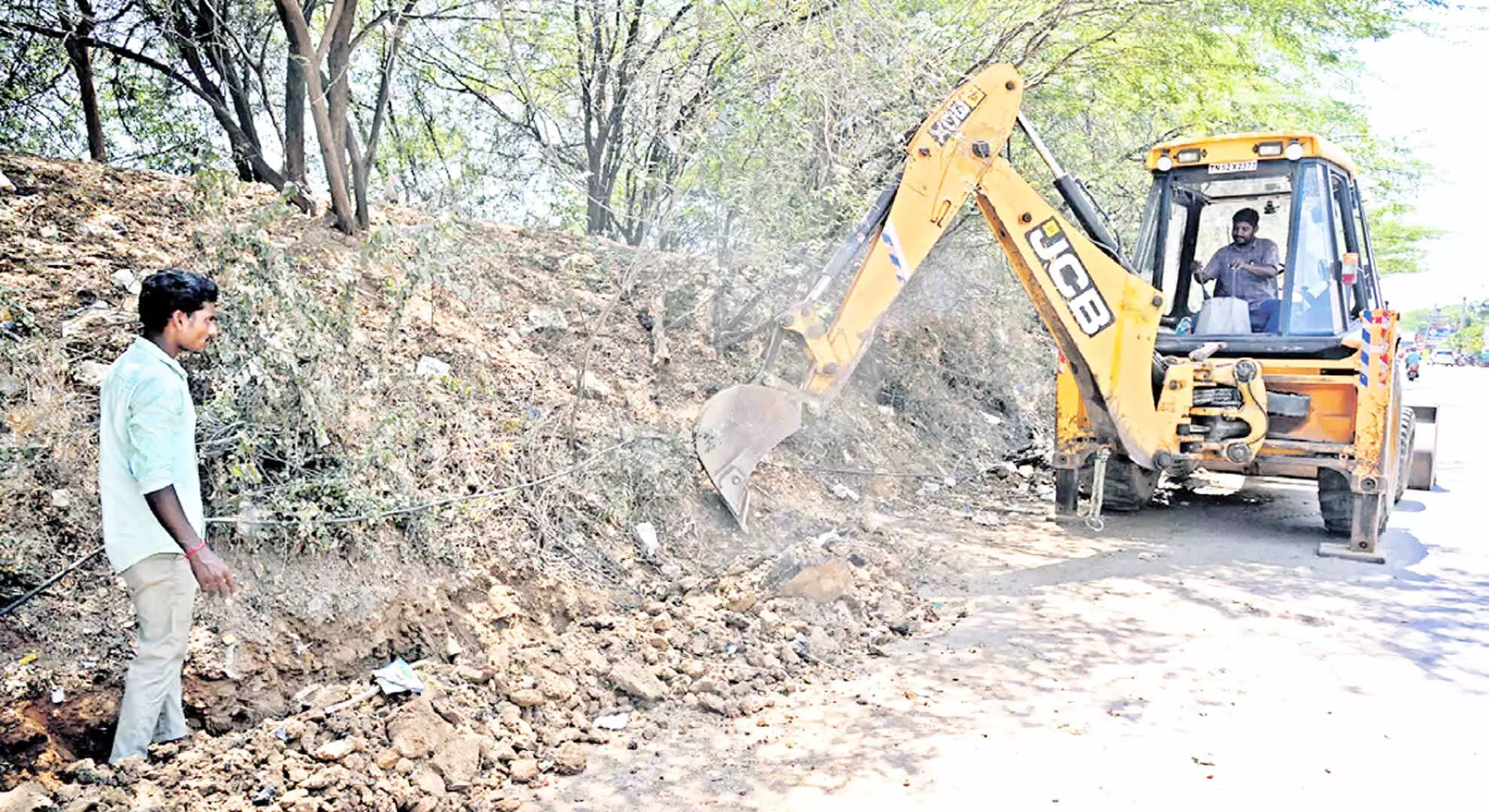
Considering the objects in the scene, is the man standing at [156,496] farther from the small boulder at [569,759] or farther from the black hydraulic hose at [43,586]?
the small boulder at [569,759]

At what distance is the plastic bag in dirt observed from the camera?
3.88 meters

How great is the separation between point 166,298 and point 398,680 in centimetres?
158

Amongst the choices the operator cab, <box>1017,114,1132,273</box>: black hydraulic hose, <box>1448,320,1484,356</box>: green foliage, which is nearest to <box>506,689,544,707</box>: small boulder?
<box>1017,114,1132,273</box>: black hydraulic hose

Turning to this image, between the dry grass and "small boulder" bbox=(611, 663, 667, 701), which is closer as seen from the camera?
"small boulder" bbox=(611, 663, 667, 701)

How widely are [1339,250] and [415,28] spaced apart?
684 cm

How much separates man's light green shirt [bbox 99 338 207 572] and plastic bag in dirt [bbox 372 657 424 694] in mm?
926

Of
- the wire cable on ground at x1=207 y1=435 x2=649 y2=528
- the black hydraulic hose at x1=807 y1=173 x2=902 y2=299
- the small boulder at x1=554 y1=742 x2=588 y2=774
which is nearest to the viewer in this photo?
the small boulder at x1=554 y1=742 x2=588 y2=774

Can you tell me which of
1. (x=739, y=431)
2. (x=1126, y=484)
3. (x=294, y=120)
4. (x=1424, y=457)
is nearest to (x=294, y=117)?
(x=294, y=120)

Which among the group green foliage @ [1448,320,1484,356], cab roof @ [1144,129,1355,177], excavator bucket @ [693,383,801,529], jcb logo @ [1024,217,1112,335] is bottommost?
excavator bucket @ [693,383,801,529]

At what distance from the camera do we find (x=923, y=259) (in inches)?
247

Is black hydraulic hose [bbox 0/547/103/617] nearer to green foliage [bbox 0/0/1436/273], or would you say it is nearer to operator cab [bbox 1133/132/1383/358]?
green foliage [bbox 0/0/1436/273]

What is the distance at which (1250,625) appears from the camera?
17.2ft

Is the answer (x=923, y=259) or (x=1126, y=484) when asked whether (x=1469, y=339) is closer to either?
(x=1126, y=484)

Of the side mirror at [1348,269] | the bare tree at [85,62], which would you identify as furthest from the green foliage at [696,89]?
the side mirror at [1348,269]
